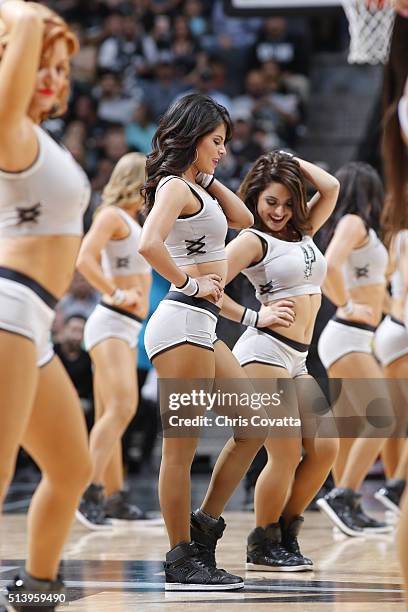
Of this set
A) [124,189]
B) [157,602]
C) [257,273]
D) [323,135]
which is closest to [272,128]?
[323,135]

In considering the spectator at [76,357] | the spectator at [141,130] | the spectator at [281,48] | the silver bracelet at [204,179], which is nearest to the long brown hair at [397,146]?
the silver bracelet at [204,179]

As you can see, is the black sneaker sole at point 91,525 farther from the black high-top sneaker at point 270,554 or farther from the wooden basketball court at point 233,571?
the black high-top sneaker at point 270,554

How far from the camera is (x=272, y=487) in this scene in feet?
15.9

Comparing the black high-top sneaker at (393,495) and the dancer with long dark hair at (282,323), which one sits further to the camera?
the black high-top sneaker at (393,495)

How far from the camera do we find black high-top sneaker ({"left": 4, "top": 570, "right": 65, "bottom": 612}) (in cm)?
329

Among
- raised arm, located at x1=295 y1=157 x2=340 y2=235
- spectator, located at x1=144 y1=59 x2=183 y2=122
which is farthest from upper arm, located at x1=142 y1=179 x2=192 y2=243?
spectator, located at x1=144 y1=59 x2=183 y2=122

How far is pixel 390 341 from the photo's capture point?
6.77 meters

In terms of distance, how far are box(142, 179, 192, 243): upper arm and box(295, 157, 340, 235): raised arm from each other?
3.00 ft

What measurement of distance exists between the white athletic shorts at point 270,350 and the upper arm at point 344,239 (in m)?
1.20

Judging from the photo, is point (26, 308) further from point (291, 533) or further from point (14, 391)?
point (291, 533)

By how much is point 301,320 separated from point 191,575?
1.25 metres

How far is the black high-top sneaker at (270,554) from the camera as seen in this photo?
193 inches

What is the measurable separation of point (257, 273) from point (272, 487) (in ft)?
3.06

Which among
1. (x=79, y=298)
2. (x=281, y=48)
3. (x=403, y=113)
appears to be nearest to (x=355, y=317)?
(x=403, y=113)
